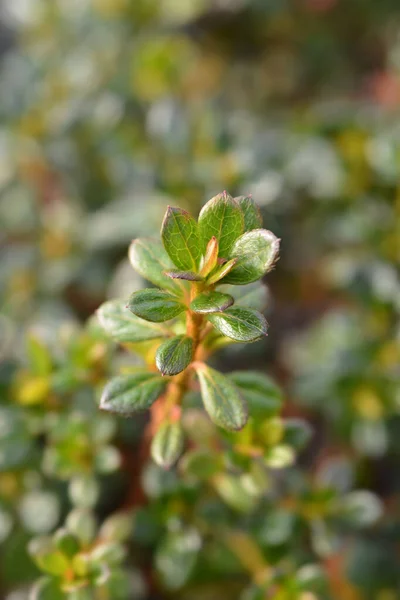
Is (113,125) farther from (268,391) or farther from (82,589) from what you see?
(82,589)

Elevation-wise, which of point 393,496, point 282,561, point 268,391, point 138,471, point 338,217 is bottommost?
point 393,496

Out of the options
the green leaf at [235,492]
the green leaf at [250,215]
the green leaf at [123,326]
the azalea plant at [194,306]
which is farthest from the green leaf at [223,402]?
the green leaf at [235,492]

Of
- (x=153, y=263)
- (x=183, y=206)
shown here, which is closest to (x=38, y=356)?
(x=153, y=263)

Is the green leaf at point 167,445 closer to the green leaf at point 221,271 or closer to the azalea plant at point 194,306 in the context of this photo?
the azalea plant at point 194,306

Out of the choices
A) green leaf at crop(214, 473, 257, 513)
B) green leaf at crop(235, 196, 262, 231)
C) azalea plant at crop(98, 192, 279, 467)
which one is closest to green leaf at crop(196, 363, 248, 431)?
azalea plant at crop(98, 192, 279, 467)

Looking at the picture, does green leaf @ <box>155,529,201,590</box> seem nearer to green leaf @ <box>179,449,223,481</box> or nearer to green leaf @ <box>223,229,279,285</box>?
green leaf @ <box>179,449,223,481</box>

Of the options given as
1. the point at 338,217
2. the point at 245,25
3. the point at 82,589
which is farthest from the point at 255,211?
the point at 245,25

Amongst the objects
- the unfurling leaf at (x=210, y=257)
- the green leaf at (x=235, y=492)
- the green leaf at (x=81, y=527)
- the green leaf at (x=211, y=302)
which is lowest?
the green leaf at (x=235, y=492)
